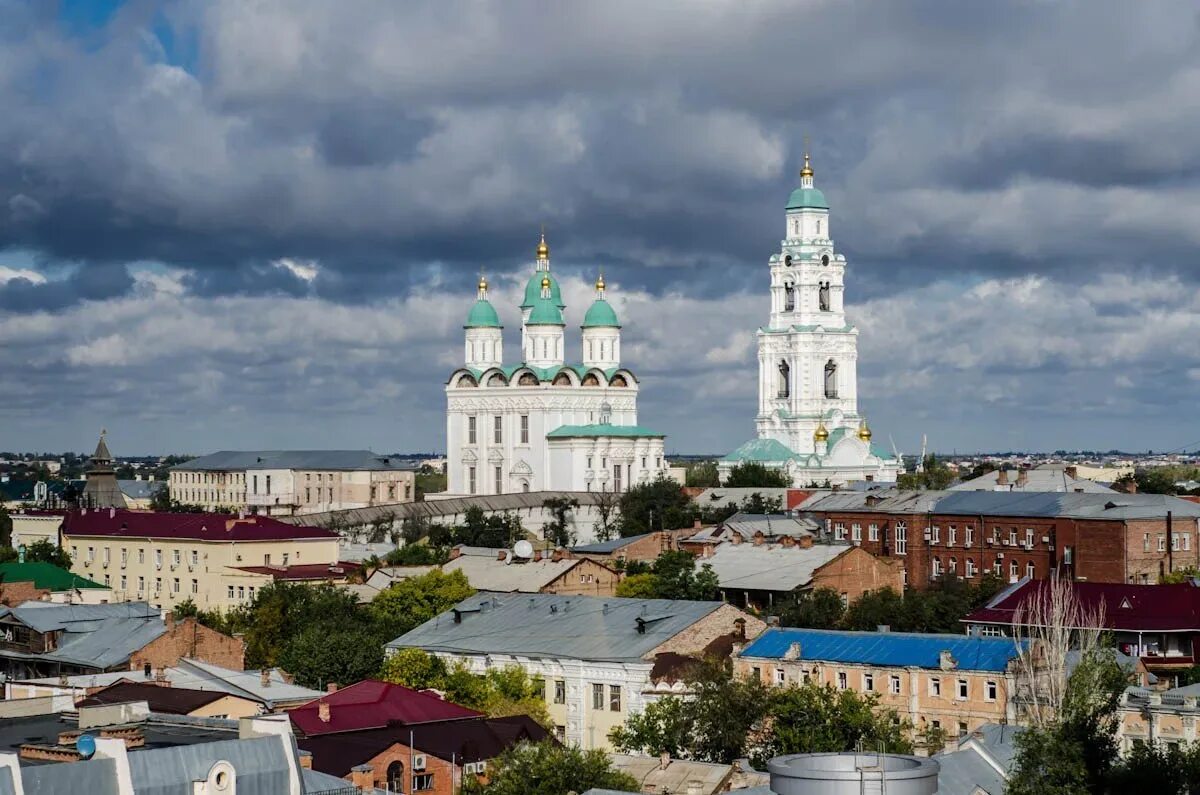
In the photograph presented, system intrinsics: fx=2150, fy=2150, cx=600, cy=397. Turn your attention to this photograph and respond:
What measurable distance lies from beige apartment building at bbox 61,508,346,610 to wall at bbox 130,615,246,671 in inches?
829

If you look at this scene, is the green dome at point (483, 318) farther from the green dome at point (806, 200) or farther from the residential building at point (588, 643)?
the residential building at point (588, 643)

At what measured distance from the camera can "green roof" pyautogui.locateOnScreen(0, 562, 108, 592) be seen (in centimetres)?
8044

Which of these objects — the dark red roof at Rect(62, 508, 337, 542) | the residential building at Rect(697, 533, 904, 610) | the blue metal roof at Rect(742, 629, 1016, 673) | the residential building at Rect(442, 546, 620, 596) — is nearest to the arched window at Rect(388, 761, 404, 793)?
the blue metal roof at Rect(742, 629, 1016, 673)

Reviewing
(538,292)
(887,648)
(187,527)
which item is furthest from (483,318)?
(887,648)

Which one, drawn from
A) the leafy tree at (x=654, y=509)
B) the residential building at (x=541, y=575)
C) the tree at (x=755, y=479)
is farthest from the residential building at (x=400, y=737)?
the tree at (x=755, y=479)

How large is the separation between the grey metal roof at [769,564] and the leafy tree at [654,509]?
1024 inches

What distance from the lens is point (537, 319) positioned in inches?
5468

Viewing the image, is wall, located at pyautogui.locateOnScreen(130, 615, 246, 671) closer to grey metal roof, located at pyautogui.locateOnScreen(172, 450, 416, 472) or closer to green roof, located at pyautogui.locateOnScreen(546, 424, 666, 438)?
green roof, located at pyautogui.locateOnScreen(546, 424, 666, 438)

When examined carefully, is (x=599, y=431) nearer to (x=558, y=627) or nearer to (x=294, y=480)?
(x=294, y=480)

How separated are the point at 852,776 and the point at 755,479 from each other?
322 feet

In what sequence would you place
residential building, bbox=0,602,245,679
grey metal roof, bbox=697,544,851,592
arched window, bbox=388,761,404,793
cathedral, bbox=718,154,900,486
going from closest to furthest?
arched window, bbox=388,761,404,793 < residential building, bbox=0,602,245,679 < grey metal roof, bbox=697,544,851,592 < cathedral, bbox=718,154,900,486

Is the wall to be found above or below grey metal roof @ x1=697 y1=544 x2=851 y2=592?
below

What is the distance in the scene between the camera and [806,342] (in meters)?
153

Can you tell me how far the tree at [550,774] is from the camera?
37.6 m
